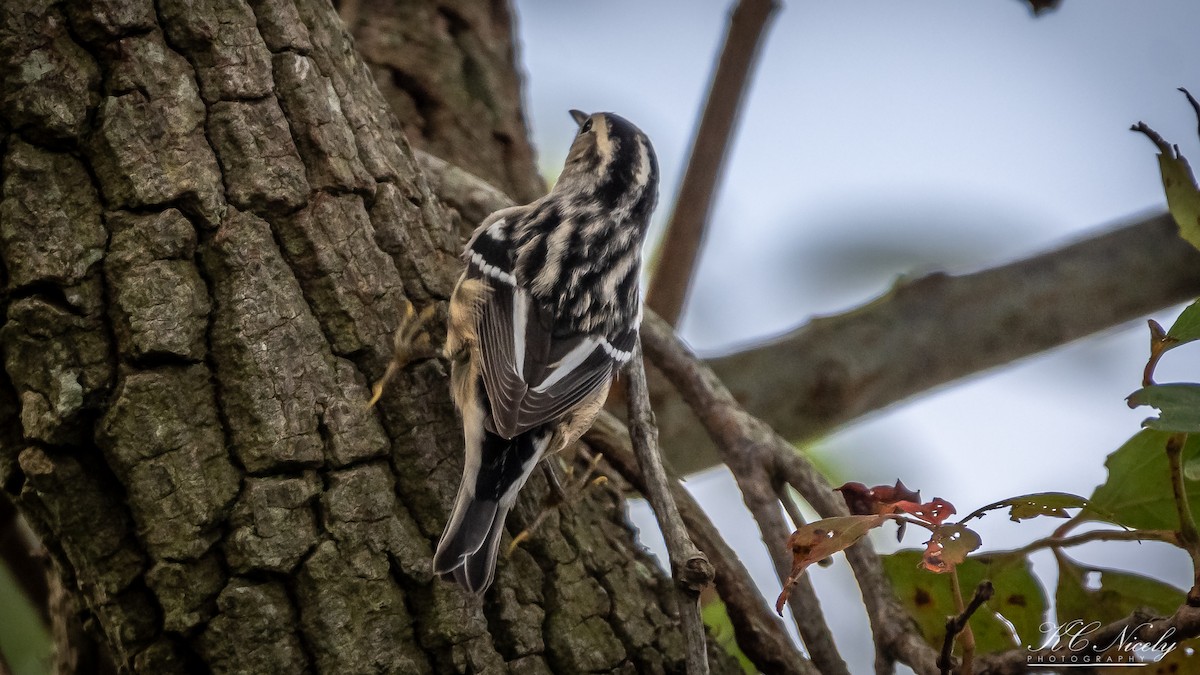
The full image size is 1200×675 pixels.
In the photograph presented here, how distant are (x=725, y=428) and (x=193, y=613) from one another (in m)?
1.59

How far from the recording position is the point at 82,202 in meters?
2.33

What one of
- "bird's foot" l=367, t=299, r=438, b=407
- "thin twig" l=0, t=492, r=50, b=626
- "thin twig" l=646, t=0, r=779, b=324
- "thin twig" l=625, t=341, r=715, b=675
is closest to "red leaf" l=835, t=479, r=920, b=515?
"thin twig" l=625, t=341, r=715, b=675

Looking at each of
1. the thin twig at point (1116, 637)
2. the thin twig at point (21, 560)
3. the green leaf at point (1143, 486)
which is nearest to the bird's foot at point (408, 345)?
the thin twig at point (1116, 637)

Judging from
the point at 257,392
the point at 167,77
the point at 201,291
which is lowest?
the point at 257,392

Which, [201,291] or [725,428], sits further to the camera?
[725,428]

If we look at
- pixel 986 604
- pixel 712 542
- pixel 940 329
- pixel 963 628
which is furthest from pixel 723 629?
pixel 940 329

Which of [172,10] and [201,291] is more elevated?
[172,10]

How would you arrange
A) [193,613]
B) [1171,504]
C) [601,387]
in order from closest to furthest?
[193,613]
[1171,504]
[601,387]

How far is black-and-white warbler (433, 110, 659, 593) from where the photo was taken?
2.49m

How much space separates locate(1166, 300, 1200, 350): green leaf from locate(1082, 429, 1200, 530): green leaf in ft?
1.41

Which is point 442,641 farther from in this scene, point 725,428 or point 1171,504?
point 1171,504

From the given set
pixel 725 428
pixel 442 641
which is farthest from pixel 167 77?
pixel 725 428

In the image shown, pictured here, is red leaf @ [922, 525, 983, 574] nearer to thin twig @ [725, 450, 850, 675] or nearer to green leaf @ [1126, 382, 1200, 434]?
green leaf @ [1126, 382, 1200, 434]

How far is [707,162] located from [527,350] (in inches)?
71.4
